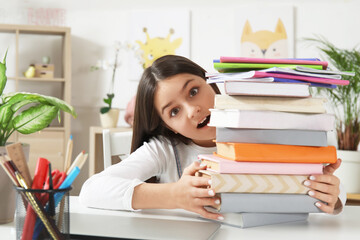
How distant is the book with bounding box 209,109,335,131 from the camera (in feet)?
2.68

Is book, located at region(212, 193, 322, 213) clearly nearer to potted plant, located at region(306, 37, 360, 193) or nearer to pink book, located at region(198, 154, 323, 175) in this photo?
pink book, located at region(198, 154, 323, 175)

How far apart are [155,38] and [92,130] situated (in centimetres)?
98

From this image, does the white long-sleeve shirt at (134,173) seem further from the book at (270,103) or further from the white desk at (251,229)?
the book at (270,103)

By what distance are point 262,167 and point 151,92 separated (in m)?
0.54

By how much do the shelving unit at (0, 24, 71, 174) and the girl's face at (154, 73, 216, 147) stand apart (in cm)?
255

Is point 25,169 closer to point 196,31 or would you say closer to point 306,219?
point 306,219

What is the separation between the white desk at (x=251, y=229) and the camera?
81cm

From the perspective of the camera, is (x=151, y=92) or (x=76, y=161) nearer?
(x=76, y=161)

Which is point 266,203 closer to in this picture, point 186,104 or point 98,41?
point 186,104

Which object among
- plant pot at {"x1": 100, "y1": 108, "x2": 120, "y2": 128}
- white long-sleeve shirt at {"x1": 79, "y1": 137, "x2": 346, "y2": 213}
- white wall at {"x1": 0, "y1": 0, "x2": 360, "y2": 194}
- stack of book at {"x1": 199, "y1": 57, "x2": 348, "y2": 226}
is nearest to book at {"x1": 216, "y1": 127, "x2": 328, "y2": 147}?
stack of book at {"x1": 199, "y1": 57, "x2": 348, "y2": 226}

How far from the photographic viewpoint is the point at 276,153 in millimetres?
834

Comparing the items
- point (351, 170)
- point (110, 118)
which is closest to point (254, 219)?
point (351, 170)

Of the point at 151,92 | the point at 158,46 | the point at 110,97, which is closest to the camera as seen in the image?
the point at 151,92

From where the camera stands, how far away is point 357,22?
369 centimetres
